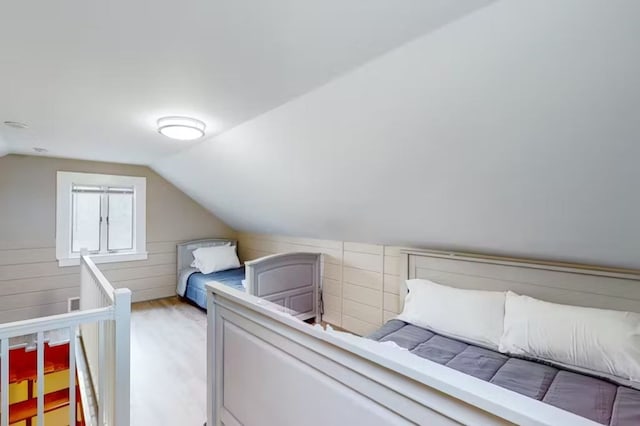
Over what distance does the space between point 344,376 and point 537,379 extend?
1410 mm

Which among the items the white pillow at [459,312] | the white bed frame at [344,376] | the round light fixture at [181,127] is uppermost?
the round light fixture at [181,127]

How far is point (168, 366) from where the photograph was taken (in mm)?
2797

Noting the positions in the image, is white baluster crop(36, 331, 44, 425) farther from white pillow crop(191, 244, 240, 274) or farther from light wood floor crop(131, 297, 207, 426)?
white pillow crop(191, 244, 240, 274)

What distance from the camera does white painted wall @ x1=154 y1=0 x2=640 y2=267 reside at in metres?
1.10

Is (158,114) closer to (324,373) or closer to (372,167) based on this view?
(372,167)

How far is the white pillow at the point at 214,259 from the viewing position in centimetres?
454

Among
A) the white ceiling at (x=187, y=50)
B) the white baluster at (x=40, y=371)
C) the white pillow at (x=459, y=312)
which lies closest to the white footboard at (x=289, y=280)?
the white pillow at (x=459, y=312)

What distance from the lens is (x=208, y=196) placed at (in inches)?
173

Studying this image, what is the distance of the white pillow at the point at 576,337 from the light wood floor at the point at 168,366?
217 cm

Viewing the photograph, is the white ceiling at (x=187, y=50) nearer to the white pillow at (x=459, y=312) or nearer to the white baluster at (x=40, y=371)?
the white baluster at (x=40, y=371)

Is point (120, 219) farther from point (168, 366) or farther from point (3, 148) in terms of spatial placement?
point (168, 366)

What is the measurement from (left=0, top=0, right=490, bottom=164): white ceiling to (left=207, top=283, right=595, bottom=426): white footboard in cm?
109

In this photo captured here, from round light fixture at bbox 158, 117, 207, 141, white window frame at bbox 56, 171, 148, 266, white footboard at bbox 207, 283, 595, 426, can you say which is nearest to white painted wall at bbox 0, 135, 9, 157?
white window frame at bbox 56, 171, 148, 266

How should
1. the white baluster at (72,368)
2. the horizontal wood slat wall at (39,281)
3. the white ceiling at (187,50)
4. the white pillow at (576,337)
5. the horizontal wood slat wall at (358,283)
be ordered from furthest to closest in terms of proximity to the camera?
1. the horizontal wood slat wall at (39,281)
2. the horizontal wood slat wall at (358,283)
3. the white pillow at (576,337)
4. the white baluster at (72,368)
5. the white ceiling at (187,50)
